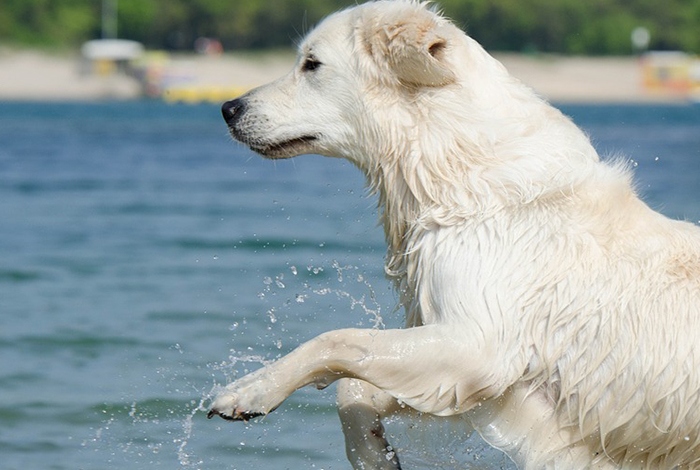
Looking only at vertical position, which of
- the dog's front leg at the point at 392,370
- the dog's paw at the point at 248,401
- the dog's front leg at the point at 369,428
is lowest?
the dog's front leg at the point at 369,428

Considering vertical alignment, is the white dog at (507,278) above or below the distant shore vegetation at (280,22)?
above

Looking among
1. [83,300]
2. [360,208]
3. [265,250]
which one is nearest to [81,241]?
[265,250]

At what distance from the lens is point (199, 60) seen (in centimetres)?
8238

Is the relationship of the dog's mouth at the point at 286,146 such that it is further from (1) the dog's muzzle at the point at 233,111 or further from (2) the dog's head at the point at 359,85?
(1) the dog's muzzle at the point at 233,111

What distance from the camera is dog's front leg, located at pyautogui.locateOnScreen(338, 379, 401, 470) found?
5.09 m

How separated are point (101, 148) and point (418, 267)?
24.5 meters

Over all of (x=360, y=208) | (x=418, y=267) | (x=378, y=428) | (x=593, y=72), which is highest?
(x=418, y=267)

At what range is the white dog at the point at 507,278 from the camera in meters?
4.47

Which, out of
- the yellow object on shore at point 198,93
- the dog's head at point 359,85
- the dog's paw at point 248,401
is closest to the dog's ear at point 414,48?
the dog's head at point 359,85

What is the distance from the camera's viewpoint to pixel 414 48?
4.63 meters

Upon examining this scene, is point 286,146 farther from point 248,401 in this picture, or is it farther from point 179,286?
point 179,286

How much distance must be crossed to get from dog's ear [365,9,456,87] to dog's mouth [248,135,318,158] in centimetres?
→ 52

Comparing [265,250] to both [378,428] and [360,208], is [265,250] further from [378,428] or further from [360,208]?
[378,428]

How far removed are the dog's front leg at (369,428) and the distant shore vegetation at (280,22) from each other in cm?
8869
